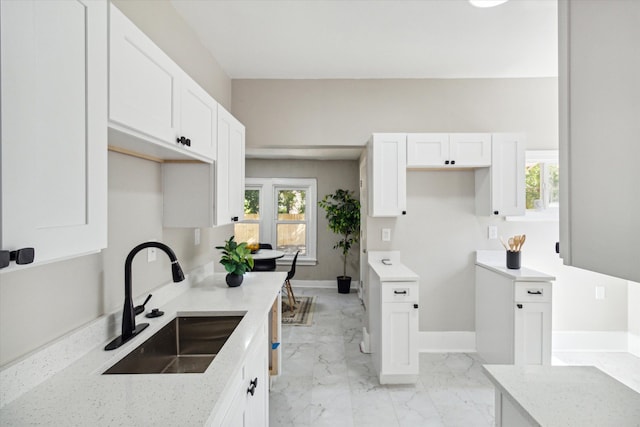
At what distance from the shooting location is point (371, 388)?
2.77 metres

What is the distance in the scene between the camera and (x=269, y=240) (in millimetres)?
6504

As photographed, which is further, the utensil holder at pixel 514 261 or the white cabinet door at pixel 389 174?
the white cabinet door at pixel 389 174

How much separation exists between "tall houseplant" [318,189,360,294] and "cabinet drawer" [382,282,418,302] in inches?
124

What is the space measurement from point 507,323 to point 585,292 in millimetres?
1282

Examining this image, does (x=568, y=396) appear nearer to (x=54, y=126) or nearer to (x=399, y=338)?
(x=54, y=126)

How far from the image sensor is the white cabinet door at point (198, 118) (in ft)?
5.45

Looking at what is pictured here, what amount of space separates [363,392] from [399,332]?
545 millimetres

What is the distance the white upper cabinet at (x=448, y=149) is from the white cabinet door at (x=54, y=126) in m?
2.68

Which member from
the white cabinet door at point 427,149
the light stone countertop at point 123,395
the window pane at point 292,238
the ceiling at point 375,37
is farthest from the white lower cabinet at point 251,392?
the window pane at point 292,238

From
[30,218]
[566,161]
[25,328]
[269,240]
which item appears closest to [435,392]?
[566,161]

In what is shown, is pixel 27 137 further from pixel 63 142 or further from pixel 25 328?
pixel 25 328

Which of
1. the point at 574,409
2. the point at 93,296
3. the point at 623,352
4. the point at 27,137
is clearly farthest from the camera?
the point at 623,352

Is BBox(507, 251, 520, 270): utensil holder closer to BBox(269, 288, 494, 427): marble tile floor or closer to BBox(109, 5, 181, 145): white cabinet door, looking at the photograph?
BBox(269, 288, 494, 427): marble tile floor

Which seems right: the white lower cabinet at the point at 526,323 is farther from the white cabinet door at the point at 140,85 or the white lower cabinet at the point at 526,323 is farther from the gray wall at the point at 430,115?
the white cabinet door at the point at 140,85
